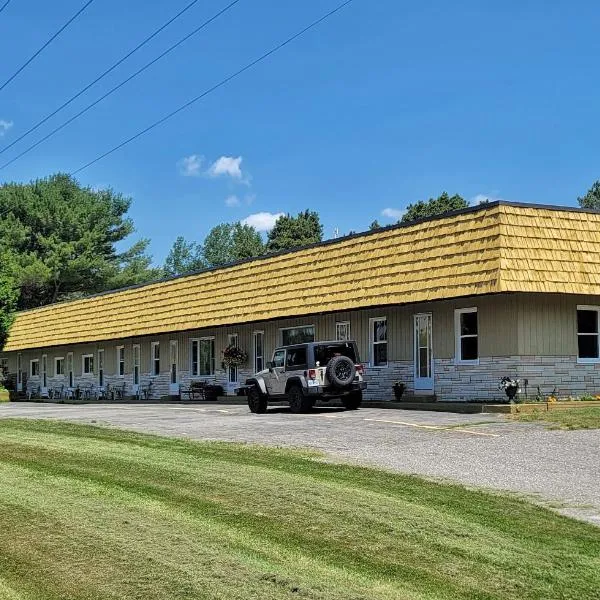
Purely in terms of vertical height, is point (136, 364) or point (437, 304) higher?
point (437, 304)

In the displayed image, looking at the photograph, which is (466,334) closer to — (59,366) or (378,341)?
(378,341)

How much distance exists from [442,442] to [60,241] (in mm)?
67196

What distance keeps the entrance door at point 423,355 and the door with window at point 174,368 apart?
595 inches

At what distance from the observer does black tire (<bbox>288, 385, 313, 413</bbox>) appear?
2373 cm

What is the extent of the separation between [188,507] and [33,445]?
669 centimetres

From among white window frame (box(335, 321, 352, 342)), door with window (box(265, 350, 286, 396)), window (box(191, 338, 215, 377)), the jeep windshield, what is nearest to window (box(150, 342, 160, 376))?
window (box(191, 338, 215, 377))

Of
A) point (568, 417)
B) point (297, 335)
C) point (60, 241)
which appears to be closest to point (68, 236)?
point (60, 241)

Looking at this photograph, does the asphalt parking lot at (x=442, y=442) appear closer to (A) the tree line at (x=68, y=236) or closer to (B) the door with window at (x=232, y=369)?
(B) the door with window at (x=232, y=369)

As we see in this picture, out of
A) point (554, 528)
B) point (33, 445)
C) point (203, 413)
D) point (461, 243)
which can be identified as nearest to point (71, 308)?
point (203, 413)

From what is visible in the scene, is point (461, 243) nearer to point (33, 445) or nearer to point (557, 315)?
point (557, 315)

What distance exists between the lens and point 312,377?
2358cm

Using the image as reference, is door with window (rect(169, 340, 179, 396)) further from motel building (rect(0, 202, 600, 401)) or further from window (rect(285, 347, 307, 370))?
window (rect(285, 347, 307, 370))

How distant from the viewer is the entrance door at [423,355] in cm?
2584

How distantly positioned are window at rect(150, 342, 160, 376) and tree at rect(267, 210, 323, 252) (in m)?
51.0
